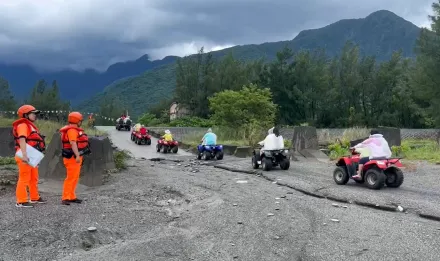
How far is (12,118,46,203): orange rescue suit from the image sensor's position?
8180 mm

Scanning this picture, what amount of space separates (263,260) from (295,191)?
17.5ft

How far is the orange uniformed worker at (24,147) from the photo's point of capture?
8.16 metres

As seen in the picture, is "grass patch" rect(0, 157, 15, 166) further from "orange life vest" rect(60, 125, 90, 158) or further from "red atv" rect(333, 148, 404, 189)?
"red atv" rect(333, 148, 404, 189)

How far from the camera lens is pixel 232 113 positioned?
1284 inches

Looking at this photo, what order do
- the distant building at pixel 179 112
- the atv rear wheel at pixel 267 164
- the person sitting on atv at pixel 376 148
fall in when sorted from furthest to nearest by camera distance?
the distant building at pixel 179 112 → the atv rear wheel at pixel 267 164 → the person sitting on atv at pixel 376 148

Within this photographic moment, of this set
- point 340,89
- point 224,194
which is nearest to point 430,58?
point 340,89

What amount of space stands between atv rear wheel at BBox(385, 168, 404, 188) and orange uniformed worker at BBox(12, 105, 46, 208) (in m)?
7.42

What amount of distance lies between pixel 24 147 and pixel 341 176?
7.25 metres

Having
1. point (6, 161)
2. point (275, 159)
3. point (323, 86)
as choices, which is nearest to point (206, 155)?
point (275, 159)

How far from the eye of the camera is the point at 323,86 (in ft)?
177

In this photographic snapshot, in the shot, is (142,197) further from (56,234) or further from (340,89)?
(340,89)

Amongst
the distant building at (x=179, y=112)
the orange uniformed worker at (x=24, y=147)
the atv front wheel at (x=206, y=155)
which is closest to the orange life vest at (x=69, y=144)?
the orange uniformed worker at (x=24, y=147)

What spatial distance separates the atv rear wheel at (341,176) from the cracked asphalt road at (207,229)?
92.1 inches

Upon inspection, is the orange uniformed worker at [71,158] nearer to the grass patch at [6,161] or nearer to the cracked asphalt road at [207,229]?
the cracked asphalt road at [207,229]
